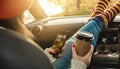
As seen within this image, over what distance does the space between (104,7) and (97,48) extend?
475 millimetres

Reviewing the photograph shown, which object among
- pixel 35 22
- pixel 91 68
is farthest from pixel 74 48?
pixel 35 22

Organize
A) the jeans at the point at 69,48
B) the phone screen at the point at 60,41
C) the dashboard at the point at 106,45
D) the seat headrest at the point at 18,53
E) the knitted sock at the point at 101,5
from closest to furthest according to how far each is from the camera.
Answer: the seat headrest at the point at 18,53
the phone screen at the point at 60,41
the jeans at the point at 69,48
the dashboard at the point at 106,45
the knitted sock at the point at 101,5

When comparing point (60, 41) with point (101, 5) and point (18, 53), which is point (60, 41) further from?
point (18, 53)

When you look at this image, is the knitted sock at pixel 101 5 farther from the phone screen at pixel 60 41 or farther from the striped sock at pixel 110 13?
the phone screen at pixel 60 41

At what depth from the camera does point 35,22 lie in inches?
160

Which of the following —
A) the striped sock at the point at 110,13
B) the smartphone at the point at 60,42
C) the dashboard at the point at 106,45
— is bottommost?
the dashboard at the point at 106,45

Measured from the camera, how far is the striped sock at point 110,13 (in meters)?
3.34

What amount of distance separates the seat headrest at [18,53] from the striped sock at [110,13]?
221cm

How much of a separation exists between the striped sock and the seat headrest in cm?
221

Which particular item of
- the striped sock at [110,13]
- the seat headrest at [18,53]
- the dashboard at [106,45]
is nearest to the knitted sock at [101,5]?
the striped sock at [110,13]

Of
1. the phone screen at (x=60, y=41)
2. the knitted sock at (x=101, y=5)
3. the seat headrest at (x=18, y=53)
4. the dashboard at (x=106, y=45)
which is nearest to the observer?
the seat headrest at (x=18, y=53)

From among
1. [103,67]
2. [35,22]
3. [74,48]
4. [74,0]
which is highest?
[74,0]

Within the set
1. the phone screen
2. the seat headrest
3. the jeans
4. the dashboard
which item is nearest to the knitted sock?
the dashboard

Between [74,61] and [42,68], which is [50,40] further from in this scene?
[42,68]
